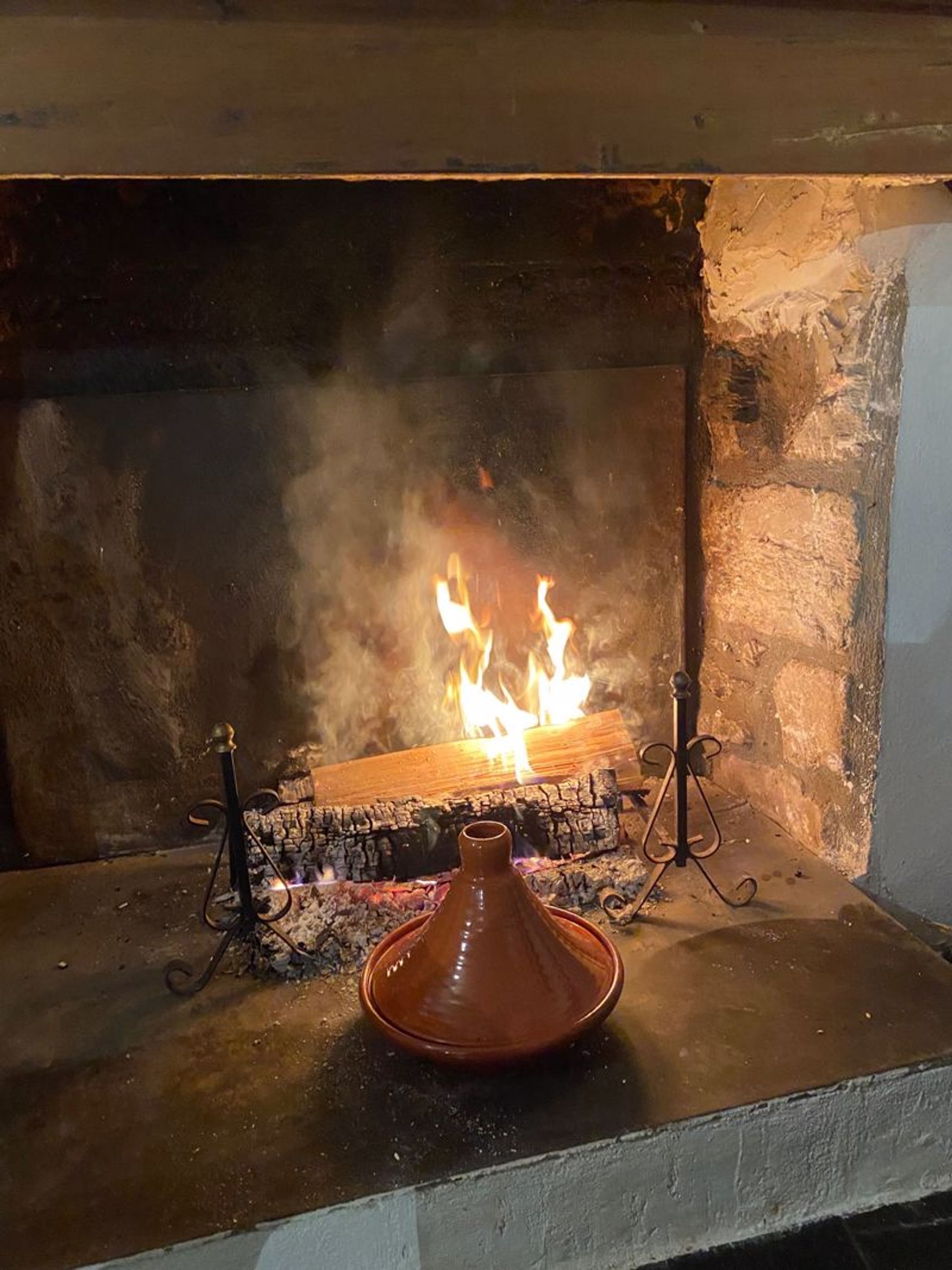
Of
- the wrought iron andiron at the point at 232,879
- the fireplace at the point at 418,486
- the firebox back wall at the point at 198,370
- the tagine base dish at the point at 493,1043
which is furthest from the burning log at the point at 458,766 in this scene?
the tagine base dish at the point at 493,1043

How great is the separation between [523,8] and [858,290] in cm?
71

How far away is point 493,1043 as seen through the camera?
1.17m

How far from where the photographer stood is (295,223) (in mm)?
1760

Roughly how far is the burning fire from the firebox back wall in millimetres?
320

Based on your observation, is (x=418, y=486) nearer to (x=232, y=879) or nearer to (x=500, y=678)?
(x=500, y=678)

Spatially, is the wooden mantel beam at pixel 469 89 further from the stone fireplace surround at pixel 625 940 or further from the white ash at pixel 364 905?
the white ash at pixel 364 905

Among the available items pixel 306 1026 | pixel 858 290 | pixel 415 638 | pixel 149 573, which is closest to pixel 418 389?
pixel 415 638

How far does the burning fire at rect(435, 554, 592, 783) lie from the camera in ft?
6.47

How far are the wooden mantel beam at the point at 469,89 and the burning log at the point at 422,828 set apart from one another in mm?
1007

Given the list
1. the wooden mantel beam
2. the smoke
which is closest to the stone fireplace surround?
the wooden mantel beam

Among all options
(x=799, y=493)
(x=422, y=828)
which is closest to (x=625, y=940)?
(x=422, y=828)

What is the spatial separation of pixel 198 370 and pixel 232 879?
89 cm

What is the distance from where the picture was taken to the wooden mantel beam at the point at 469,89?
104 centimetres

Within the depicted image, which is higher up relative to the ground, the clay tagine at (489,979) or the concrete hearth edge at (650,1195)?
the clay tagine at (489,979)
